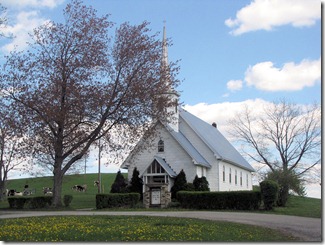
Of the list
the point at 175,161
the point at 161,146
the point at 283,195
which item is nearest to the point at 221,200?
the point at 283,195

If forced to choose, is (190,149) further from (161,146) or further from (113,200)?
(113,200)

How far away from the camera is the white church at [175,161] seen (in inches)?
1496

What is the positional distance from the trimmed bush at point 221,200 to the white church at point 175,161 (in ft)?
10.3

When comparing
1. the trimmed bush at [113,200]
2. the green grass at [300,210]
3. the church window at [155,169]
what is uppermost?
the church window at [155,169]

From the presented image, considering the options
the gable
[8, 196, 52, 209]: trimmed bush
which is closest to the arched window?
the gable

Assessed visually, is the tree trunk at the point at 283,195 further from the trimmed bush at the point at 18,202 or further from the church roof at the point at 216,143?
the trimmed bush at the point at 18,202

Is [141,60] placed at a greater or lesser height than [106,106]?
greater

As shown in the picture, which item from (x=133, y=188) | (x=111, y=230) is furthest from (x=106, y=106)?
(x=111, y=230)

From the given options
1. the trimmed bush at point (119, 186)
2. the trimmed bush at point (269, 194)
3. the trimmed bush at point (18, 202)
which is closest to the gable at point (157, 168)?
the trimmed bush at point (119, 186)

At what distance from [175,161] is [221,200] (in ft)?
30.1

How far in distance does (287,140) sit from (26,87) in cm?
3398

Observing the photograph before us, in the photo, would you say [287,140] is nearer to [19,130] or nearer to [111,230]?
[19,130]

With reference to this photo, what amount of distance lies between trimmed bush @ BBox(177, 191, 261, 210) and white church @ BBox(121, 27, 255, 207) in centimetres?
313

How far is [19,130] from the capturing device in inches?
1245
